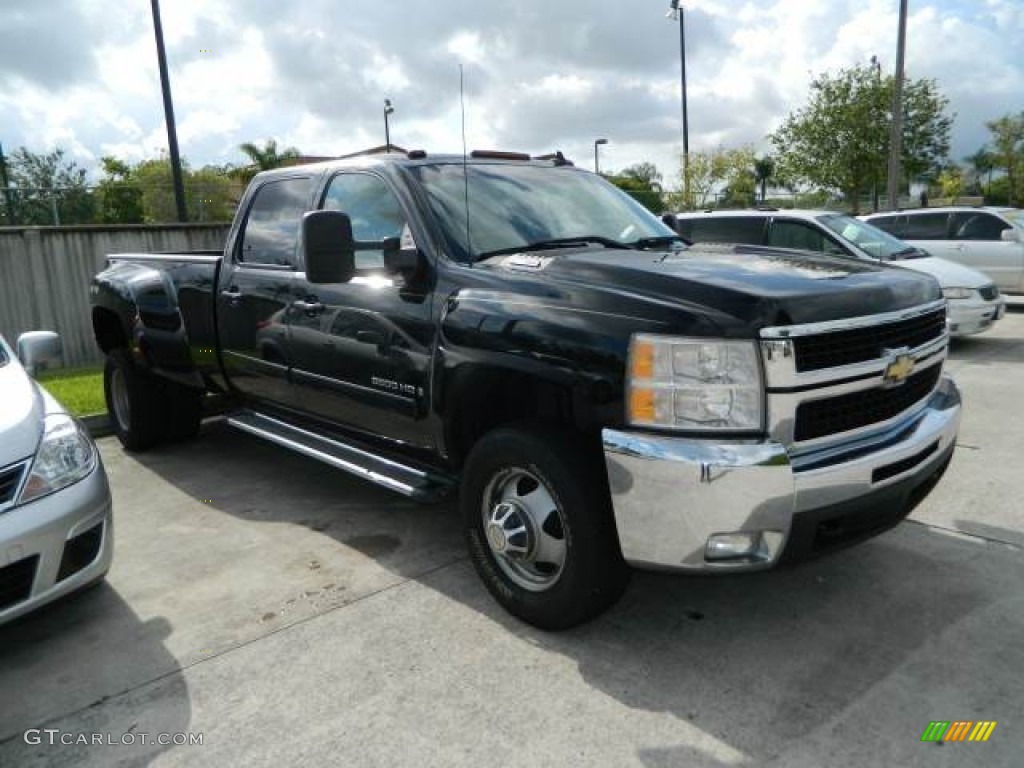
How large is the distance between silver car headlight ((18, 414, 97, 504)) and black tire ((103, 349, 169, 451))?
2440 mm

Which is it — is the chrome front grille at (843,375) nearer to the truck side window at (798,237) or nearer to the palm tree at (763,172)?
the truck side window at (798,237)

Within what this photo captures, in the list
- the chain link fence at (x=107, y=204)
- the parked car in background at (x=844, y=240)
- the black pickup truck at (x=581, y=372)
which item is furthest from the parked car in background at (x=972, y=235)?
the chain link fence at (x=107, y=204)

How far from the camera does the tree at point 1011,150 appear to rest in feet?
134

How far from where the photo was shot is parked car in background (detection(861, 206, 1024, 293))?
470 inches

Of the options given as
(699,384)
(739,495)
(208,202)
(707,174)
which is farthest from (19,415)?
(707,174)

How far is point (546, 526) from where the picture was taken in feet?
10.1

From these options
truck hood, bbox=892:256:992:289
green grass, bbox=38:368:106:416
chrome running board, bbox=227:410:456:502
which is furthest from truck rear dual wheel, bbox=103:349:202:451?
truck hood, bbox=892:256:992:289

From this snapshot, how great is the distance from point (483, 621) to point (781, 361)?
160 centimetres

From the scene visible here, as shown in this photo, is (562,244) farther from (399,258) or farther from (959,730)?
(959,730)

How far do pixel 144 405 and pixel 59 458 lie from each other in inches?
110

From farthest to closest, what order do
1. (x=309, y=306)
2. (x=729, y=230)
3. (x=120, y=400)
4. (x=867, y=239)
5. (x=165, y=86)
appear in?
(x=165, y=86), (x=729, y=230), (x=867, y=239), (x=120, y=400), (x=309, y=306)

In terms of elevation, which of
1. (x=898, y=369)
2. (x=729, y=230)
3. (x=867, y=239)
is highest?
(x=729, y=230)

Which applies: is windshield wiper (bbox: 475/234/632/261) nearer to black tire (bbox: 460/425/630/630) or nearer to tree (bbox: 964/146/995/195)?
black tire (bbox: 460/425/630/630)

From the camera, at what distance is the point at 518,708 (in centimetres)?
269
